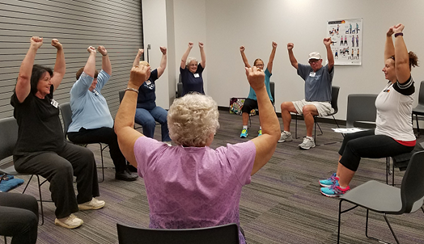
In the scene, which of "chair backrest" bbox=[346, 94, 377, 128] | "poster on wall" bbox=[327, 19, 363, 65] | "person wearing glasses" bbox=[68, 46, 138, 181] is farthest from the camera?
"poster on wall" bbox=[327, 19, 363, 65]

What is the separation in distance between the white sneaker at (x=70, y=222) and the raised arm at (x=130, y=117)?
1.57 meters

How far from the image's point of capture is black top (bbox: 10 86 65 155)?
263cm

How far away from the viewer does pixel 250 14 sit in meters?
7.07

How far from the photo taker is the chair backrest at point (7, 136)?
2.87 m

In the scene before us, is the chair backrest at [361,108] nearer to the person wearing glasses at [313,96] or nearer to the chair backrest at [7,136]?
the person wearing glasses at [313,96]

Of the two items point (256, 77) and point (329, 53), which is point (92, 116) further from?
point (329, 53)

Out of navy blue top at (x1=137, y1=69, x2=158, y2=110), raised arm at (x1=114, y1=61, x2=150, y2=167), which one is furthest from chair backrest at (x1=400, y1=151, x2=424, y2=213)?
navy blue top at (x1=137, y1=69, x2=158, y2=110)

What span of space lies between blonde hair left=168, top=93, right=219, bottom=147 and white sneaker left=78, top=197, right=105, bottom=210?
2.04 m

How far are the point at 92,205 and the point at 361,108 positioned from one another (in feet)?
10.3

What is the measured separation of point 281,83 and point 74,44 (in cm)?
384

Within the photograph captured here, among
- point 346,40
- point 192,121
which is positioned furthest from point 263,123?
point 346,40

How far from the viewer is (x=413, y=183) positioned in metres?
1.95

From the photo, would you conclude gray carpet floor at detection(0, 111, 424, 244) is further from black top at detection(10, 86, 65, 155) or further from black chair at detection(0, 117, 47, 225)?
black top at detection(10, 86, 65, 155)

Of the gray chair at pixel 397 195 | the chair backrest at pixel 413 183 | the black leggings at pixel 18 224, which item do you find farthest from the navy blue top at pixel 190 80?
the chair backrest at pixel 413 183
